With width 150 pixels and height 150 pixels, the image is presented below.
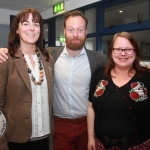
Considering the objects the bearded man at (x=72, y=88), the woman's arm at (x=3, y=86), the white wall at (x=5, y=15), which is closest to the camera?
the woman's arm at (x=3, y=86)

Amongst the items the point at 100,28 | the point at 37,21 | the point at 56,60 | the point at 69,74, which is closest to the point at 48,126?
the point at 69,74

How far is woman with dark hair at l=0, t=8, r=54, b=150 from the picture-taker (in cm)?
142

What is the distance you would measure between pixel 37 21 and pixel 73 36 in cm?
44

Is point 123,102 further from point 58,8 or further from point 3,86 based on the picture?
point 58,8

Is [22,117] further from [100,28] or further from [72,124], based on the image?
[100,28]

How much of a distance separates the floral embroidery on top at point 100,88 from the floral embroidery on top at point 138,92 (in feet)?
0.72

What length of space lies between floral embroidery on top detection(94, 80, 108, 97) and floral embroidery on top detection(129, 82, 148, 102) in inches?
8.6

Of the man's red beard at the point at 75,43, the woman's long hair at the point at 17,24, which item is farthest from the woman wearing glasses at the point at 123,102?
the woman's long hair at the point at 17,24

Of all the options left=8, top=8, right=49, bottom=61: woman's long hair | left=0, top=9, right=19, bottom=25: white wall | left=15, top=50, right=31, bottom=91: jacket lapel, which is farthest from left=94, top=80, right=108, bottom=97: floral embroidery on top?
left=0, top=9, right=19, bottom=25: white wall

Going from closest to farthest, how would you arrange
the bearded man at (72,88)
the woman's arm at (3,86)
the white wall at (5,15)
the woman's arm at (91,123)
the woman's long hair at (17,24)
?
the woman's arm at (3,86)
the woman's long hair at (17,24)
the woman's arm at (91,123)
the bearded man at (72,88)
the white wall at (5,15)

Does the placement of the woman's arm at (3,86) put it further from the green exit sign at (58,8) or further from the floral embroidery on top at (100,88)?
the green exit sign at (58,8)

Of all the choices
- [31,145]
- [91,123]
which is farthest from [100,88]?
[31,145]

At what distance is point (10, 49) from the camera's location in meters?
1.53

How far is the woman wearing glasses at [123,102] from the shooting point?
1.45 metres
